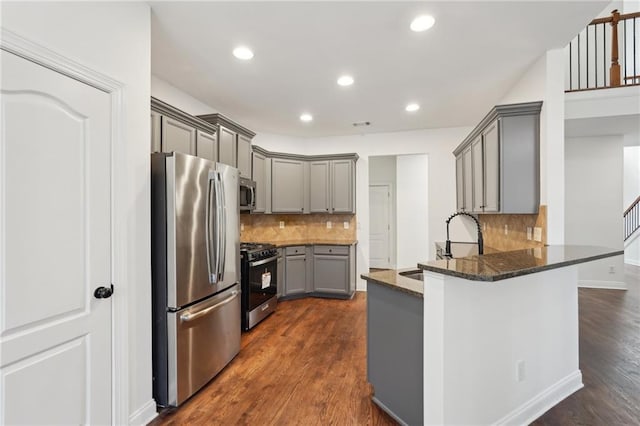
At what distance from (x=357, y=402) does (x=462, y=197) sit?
3.27 metres

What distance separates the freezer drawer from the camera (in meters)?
2.03

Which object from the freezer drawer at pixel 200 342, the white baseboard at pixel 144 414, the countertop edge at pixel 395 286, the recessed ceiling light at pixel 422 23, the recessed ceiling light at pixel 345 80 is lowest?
the white baseboard at pixel 144 414

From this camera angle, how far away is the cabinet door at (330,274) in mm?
4707

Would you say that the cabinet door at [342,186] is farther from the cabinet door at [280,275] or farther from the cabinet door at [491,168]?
the cabinet door at [491,168]

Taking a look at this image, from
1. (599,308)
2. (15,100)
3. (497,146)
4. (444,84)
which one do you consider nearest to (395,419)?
(497,146)

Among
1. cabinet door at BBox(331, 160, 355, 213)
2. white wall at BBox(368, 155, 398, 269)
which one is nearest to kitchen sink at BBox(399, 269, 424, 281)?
cabinet door at BBox(331, 160, 355, 213)

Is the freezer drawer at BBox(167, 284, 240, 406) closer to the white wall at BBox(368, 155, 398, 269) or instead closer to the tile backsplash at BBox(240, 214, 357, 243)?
the tile backsplash at BBox(240, 214, 357, 243)

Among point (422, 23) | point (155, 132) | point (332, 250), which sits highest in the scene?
point (422, 23)

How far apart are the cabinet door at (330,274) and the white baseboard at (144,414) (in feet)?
10.00

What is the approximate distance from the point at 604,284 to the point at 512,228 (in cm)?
352

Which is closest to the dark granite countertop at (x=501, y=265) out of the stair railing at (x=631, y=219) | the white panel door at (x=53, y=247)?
the white panel door at (x=53, y=247)

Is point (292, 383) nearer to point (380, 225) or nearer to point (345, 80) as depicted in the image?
point (345, 80)

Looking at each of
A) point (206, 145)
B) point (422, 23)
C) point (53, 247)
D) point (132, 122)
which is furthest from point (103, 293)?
point (422, 23)

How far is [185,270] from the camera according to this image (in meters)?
2.08
